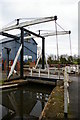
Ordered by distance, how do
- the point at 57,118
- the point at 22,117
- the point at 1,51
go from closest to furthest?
the point at 57,118, the point at 22,117, the point at 1,51

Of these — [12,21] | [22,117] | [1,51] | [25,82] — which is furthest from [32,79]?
[1,51]

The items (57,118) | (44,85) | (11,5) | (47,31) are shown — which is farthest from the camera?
(47,31)

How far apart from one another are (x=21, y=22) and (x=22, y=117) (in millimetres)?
6950

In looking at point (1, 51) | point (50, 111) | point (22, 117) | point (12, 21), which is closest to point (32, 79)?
point (12, 21)

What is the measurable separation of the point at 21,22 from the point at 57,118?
774 centimetres

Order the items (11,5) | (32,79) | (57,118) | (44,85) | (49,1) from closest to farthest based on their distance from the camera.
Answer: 1. (57,118)
2. (49,1)
3. (11,5)
4. (44,85)
5. (32,79)

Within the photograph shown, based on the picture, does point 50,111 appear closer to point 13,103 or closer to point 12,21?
point 13,103

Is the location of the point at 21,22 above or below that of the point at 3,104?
above

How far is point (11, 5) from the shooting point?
752 centimetres

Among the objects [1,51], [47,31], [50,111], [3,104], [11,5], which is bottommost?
[3,104]

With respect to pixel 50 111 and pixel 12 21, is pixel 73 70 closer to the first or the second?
pixel 12 21

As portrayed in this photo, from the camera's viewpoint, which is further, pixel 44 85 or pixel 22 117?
pixel 44 85

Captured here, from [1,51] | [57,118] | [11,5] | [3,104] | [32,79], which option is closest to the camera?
[57,118]

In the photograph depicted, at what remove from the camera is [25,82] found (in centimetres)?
904
